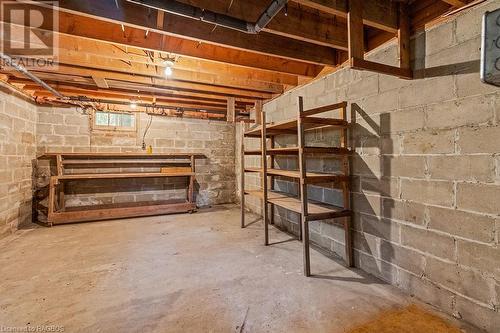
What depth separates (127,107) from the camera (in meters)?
4.40

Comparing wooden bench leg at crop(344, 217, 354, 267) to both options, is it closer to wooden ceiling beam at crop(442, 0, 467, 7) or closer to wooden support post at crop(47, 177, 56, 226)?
wooden ceiling beam at crop(442, 0, 467, 7)

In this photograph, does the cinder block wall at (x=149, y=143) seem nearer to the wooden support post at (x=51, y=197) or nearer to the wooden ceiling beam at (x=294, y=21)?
the wooden support post at (x=51, y=197)

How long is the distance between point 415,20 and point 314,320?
2.27 metres

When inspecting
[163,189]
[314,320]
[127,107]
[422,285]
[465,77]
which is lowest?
[314,320]

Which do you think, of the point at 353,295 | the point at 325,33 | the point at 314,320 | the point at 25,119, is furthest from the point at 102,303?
the point at 25,119

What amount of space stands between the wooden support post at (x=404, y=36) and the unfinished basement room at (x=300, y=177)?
0.01m

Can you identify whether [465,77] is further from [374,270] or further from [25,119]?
[25,119]

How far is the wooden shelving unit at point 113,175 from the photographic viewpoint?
3.81m

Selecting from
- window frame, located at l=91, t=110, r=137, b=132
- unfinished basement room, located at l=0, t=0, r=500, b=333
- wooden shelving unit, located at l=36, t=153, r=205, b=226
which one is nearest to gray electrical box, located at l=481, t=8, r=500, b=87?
unfinished basement room, located at l=0, t=0, r=500, b=333

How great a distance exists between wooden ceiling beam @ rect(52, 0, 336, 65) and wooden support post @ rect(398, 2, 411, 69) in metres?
0.76

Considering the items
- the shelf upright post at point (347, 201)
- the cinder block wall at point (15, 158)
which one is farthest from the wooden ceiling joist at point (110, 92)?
the shelf upright post at point (347, 201)

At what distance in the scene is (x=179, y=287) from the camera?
1941 millimetres

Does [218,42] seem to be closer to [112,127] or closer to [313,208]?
[313,208]

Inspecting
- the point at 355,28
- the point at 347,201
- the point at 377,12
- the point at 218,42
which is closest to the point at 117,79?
the point at 218,42
